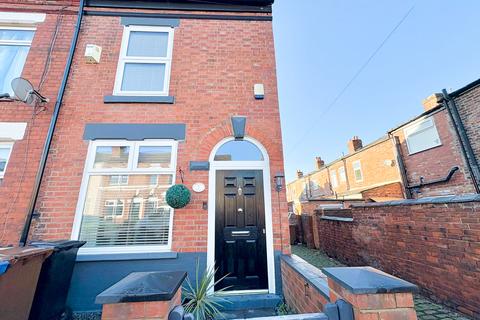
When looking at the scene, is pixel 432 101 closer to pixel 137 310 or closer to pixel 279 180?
pixel 279 180

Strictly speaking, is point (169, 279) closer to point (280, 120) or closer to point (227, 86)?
point (280, 120)

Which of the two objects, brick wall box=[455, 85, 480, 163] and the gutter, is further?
the gutter

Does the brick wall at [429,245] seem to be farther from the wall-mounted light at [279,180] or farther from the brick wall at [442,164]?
the brick wall at [442,164]

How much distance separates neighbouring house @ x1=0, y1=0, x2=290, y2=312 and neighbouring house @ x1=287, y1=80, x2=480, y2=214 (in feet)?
20.5

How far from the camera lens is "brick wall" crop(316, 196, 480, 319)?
9.29ft

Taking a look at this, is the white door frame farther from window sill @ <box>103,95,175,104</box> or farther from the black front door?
window sill @ <box>103,95,175,104</box>

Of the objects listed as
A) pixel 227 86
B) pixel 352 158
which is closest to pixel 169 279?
pixel 227 86

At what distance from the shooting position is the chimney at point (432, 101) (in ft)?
27.1

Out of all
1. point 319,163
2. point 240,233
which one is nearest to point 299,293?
point 240,233

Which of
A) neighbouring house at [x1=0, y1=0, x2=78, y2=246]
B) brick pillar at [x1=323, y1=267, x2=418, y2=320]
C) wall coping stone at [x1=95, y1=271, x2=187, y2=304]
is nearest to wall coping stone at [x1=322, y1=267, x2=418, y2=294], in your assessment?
brick pillar at [x1=323, y1=267, x2=418, y2=320]

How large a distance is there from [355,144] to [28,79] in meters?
17.2

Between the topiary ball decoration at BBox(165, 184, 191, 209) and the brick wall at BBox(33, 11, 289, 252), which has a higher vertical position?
the brick wall at BBox(33, 11, 289, 252)

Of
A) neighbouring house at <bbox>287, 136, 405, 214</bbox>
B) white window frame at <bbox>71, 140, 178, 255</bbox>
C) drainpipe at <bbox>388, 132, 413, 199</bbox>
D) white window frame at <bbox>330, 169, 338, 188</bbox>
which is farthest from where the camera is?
white window frame at <bbox>330, 169, 338, 188</bbox>

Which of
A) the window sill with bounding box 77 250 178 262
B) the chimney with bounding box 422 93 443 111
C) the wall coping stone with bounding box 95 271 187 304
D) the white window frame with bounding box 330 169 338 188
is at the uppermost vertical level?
the chimney with bounding box 422 93 443 111
